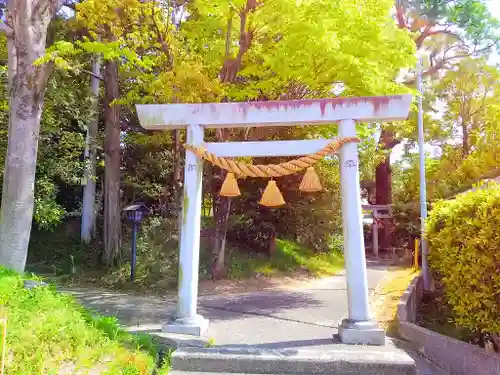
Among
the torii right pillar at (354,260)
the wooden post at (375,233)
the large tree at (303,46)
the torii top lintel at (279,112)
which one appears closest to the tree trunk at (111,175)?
the large tree at (303,46)

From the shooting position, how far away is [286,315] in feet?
26.0

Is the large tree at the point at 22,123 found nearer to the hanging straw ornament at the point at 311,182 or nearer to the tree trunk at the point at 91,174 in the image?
the hanging straw ornament at the point at 311,182

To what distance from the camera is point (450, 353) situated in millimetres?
5660

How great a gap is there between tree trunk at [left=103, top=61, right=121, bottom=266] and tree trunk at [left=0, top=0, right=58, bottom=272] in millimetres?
4578

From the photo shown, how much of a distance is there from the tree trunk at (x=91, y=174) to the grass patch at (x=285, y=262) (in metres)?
4.99

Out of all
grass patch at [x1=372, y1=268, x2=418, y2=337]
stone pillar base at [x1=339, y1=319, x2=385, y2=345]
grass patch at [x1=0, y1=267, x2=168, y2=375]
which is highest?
grass patch at [x1=0, y1=267, x2=168, y2=375]

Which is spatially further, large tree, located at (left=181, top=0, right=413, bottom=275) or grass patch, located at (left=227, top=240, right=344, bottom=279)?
grass patch, located at (left=227, top=240, right=344, bottom=279)

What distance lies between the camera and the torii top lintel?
5.67m

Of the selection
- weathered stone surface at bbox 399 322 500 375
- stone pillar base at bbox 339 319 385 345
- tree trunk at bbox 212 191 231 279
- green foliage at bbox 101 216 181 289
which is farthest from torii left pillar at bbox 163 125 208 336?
tree trunk at bbox 212 191 231 279

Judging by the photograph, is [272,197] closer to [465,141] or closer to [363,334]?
[363,334]

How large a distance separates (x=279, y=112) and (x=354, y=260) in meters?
2.41

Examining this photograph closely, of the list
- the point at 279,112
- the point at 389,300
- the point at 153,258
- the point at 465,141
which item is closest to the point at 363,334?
the point at 279,112

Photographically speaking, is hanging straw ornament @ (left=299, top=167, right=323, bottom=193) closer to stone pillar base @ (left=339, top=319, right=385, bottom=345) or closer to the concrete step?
stone pillar base @ (left=339, top=319, right=385, bottom=345)

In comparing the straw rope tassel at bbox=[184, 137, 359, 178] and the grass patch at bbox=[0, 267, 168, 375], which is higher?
the straw rope tassel at bbox=[184, 137, 359, 178]
